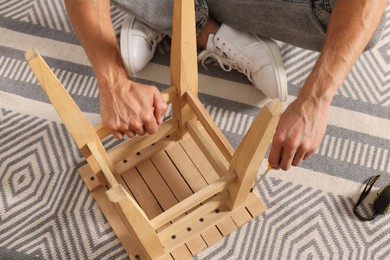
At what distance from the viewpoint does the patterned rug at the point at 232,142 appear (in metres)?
0.99

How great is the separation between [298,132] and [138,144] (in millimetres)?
367

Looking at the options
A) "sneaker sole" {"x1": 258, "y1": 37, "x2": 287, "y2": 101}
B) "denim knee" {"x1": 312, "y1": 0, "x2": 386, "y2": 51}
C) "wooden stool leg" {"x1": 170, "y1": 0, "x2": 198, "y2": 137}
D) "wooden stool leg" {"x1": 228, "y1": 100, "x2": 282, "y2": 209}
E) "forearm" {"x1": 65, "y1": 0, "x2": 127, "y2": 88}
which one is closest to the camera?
"wooden stool leg" {"x1": 228, "y1": 100, "x2": 282, "y2": 209}

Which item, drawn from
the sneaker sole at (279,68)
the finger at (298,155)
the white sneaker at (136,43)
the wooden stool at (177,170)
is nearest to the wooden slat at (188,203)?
the wooden stool at (177,170)

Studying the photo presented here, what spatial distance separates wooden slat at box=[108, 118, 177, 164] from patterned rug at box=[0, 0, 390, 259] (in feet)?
Answer: 0.49

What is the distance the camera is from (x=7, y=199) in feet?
3.39

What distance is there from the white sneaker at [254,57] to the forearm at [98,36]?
0.35 m

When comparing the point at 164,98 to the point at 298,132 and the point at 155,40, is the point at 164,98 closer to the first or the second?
the point at 298,132

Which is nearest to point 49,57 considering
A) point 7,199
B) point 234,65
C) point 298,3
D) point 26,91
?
point 26,91

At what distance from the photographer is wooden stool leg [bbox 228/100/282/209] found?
0.59 metres

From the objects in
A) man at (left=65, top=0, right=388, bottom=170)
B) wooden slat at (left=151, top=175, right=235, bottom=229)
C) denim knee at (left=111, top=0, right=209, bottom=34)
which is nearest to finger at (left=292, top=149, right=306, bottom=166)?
man at (left=65, top=0, right=388, bottom=170)

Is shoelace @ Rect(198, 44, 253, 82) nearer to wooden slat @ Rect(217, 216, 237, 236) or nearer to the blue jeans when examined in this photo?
the blue jeans

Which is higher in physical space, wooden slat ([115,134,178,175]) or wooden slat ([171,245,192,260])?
wooden slat ([115,134,178,175])

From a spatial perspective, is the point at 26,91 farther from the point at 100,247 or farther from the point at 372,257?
the point at 372,257

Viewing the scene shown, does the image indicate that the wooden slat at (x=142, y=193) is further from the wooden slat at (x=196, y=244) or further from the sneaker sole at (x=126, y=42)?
the sneaker sole at (x=126, y=42)
